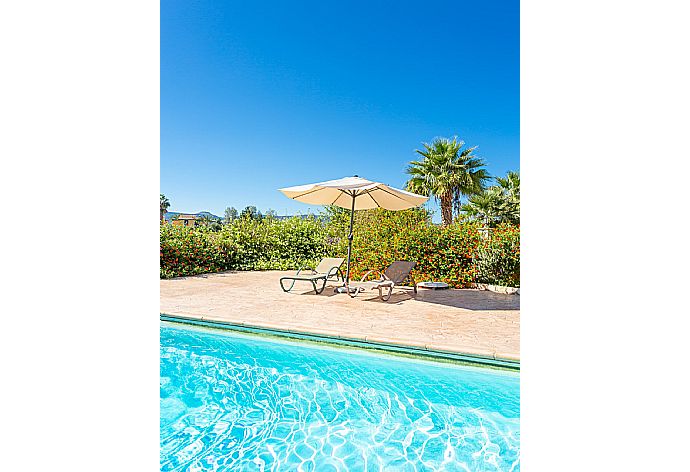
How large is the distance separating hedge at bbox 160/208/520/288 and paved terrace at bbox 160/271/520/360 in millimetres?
574

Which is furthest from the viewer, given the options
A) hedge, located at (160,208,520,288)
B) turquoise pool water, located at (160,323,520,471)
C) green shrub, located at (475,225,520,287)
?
hedge, located at (160,208,520,288)

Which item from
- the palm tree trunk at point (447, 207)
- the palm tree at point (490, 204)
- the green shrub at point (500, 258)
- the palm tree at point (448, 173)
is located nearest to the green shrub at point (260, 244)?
the green shrub at point (500, 258)

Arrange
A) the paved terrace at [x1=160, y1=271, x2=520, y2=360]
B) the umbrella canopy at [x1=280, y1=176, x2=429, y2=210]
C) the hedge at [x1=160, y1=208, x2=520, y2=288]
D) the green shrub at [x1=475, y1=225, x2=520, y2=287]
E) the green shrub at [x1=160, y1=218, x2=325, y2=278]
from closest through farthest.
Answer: the paved terrace at [x1=160, y1=271, x2=520, y2=360], the umbrella canopy at [x1=280, y1=176, x2=429, y2=210], the green shrub at [x1=475, y1=225, x2=520, y2=287], the hedge at [x1=160, y1=208, x2=520, y2=288], the green shrub at [x1=160, y1=218, x2=325, y2=278]

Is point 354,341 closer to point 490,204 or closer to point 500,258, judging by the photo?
point 500,258

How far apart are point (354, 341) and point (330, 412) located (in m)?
1.35

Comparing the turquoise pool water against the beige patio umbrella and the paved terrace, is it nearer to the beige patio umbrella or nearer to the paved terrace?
the paved terrace

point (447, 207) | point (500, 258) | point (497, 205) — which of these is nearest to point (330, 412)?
point (500, 258)

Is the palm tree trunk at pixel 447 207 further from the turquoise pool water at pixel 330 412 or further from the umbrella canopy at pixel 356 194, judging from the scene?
the turquoise pool water at pixel 330 412

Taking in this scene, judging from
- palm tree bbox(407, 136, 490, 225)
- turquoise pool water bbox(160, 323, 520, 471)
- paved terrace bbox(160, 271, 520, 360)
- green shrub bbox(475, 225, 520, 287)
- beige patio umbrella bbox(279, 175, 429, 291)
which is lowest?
turquoise pool water bbox(160, 323, 520, 471)

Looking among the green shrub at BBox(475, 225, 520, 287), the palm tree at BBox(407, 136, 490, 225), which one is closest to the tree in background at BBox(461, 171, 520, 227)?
the palm tree at BBox(407, 136, 490, 225)

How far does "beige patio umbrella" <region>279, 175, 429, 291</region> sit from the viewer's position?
6.66 m
